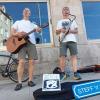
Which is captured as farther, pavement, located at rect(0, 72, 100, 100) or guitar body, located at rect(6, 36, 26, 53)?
guitar body, located at rect(6, 36, 26, 53)

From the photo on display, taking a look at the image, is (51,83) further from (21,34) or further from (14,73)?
(14,73)

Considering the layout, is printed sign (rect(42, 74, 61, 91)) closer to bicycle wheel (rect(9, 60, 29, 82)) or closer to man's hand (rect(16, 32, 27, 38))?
man's hand (rect(16, 32, 27, 38))

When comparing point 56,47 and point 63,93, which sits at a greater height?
point 56,47

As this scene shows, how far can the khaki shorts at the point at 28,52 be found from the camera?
761 cm

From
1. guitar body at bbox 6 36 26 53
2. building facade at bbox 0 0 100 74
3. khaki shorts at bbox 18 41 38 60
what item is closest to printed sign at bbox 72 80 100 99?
khaki shorts at bbox 18 41 38 60

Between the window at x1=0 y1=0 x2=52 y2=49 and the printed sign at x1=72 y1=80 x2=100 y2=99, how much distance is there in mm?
4099

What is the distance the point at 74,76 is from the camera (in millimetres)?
7965

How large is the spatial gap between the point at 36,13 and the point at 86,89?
4.74m

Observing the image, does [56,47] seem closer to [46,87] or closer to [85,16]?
[85,16]

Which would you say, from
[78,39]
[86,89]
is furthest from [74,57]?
[86,89]

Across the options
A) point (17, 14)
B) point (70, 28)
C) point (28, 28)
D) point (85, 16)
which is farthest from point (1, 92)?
point (85, 16)

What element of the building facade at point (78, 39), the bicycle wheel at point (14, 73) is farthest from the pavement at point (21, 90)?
the building facade at point (78, 39)

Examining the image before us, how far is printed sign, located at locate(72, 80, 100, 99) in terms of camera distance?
564 cm

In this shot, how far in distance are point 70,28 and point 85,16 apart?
2.22m
